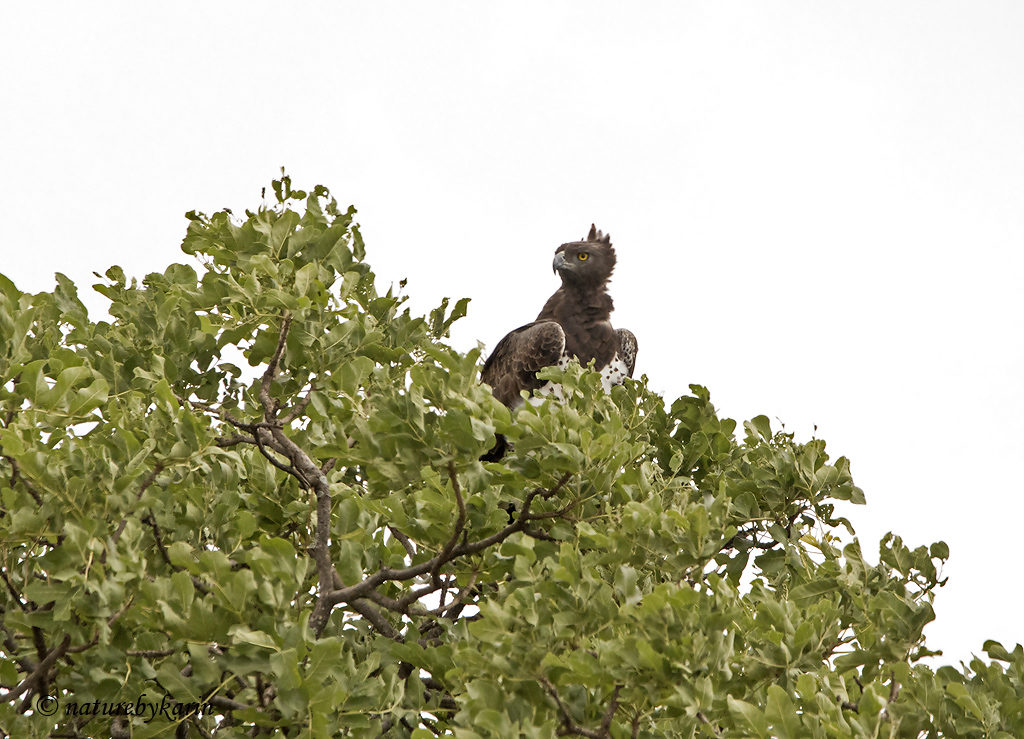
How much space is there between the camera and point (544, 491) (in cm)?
597

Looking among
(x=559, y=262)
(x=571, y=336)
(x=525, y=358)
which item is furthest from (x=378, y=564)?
(x=559, y=262)

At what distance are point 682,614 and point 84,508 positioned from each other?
2755 millimetres

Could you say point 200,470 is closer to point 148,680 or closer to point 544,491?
point 148,680

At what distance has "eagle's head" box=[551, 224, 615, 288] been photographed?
45.8ft

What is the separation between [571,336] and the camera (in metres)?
13.5

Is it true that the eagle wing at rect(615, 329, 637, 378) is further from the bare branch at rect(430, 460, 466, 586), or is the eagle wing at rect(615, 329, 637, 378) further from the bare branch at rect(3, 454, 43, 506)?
the bare branch at rect(3, 454, 43, 506)

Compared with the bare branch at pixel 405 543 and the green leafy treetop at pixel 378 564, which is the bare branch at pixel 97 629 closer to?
the green leafy treetop at pixel 378 564

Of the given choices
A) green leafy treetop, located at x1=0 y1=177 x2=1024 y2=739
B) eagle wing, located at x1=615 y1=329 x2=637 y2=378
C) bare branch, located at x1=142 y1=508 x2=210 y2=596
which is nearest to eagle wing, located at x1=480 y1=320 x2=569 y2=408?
eagle wing, located at x1=615 y1=329 x2=637 y2=378

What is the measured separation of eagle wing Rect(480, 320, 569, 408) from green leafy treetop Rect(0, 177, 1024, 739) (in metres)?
5.20

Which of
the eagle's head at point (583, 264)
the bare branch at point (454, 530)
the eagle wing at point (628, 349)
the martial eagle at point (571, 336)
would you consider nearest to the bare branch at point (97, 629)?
the bare branch at point (454, 530)

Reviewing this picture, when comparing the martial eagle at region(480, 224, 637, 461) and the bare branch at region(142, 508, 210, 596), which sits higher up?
the martial eagle at region(480, 224, 637, 461)

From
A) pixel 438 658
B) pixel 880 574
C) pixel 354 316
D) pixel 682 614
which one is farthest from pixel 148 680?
pixel 880 574

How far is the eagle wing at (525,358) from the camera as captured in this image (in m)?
12.8

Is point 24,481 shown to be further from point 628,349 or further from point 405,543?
point 628,349
